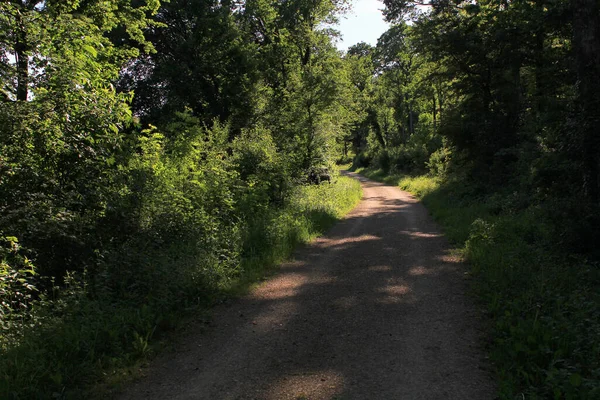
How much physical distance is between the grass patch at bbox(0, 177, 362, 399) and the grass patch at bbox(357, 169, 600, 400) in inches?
158

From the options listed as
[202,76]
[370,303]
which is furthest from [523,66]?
[202,76]

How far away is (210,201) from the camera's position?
9766 mm

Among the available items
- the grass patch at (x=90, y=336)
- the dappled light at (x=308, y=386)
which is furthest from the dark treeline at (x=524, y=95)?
the grass patch at (x=90, y=336)

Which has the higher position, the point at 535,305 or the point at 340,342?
the point at 535,305

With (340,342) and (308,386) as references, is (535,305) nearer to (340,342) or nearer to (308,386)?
(340,342)

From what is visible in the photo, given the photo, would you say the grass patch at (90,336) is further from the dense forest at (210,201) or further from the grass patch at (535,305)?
the grass patch at (535,305)

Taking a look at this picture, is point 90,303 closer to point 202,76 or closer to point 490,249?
point 490,249

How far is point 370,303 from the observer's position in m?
6.39

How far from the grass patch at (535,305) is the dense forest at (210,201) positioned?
0.03 meters

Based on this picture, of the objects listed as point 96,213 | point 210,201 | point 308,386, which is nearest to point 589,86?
point 308,386

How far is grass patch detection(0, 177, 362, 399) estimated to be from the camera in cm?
394

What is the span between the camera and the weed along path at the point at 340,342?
4.00 meters

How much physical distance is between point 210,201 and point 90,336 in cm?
531

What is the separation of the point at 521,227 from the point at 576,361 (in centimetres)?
586
